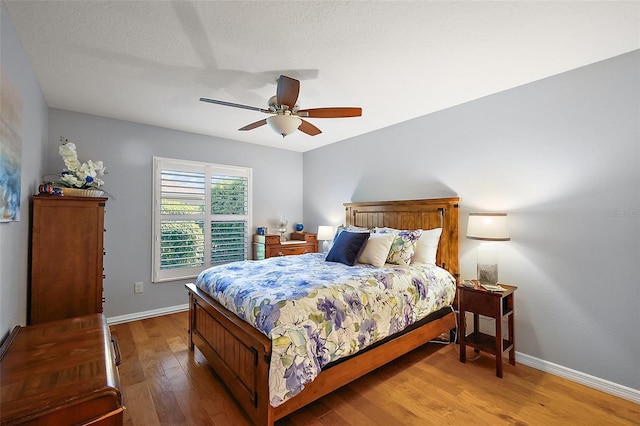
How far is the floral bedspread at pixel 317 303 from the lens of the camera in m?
1.70

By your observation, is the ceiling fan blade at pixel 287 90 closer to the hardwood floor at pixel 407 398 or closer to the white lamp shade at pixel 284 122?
the white lamp shade at pixel 284 122

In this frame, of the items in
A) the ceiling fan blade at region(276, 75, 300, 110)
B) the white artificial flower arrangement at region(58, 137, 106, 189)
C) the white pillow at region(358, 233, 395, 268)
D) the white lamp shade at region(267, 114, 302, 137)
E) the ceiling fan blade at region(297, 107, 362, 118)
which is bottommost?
the white pillow at region(358, 233, 395, 268)

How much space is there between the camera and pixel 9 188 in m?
1.69

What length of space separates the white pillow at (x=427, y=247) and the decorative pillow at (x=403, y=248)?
0.11 metres

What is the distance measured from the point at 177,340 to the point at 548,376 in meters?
3.58

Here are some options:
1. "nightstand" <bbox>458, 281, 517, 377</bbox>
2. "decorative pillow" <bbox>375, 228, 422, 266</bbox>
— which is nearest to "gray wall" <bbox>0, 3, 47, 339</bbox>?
"decorative pillow" <bbox>375, 228, 422, 266</bbox>

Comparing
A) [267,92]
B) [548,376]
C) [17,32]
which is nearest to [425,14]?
[267,92]

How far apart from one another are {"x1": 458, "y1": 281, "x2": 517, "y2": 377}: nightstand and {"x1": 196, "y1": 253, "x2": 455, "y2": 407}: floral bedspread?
29cm

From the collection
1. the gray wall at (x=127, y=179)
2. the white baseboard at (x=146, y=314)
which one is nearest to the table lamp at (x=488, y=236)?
the gray wall at (x=127, y=179)

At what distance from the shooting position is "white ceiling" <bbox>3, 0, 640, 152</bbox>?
→ 1704mm

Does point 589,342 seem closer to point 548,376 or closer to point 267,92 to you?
point 548,376

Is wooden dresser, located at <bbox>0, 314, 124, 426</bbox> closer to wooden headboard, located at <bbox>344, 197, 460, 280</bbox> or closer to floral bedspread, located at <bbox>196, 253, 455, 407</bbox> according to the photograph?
floral bedspread, located at <bbox>196, 253, 455, 407</bbox>

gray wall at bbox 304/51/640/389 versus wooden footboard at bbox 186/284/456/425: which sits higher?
gray wall at bbox 304/51/640/389

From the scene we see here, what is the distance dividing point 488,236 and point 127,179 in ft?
13.9
